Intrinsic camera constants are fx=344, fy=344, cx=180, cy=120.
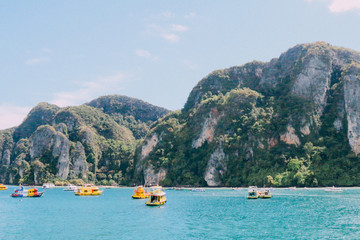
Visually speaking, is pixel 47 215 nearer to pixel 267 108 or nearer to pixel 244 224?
pixel 244 224

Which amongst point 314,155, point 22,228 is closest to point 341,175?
point 314,155

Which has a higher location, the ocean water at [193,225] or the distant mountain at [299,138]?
the distant mountain at [299,138]

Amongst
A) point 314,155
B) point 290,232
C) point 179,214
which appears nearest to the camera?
point 290,232

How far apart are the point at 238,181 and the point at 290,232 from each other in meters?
126

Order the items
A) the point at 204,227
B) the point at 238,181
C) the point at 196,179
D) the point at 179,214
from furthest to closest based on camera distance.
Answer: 1. the point at 196,179
2. the point at 238,181
3. the point at 179,214
4. the point at 204,227

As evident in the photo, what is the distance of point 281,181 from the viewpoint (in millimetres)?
154500

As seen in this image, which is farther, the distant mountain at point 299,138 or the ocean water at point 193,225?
the distant mountain at point 299,138

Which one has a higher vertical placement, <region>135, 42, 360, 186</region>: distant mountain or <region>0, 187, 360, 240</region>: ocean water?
<region>135, 42, 360, 186</region>: distant mountain

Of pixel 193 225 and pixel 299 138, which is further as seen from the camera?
pixel 299 138

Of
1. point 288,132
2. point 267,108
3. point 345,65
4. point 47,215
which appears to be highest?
point 345,65

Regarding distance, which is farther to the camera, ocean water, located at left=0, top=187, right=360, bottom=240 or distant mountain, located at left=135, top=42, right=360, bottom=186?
distant mountain, located at left=135, top=42, right=360, bottom=186

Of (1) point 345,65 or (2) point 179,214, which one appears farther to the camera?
(1) point 345,65

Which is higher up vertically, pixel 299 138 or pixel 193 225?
pixel 299 138

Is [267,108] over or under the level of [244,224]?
over
